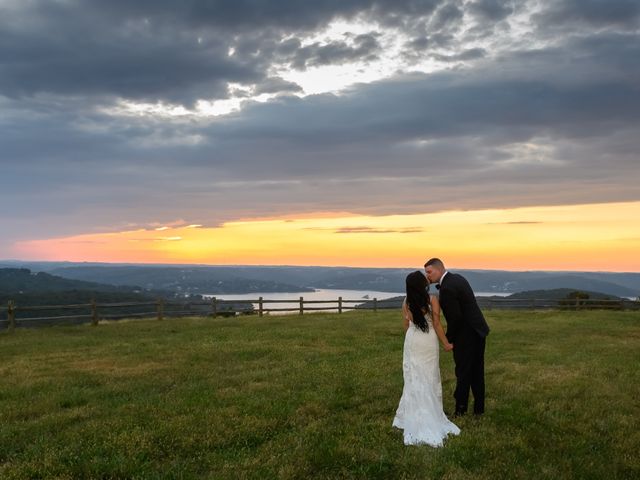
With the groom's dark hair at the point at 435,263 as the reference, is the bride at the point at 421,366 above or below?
below

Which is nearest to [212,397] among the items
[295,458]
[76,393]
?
[76,393]

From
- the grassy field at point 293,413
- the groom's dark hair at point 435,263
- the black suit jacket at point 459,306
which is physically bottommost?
the grassy field at point 293,413

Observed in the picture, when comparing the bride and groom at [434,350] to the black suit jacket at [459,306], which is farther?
the black suit jacket at [459,306]

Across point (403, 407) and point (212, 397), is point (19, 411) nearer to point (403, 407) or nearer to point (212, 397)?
point (212, 397)

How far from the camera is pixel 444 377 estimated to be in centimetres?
1295

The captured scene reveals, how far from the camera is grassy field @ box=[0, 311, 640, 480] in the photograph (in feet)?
22.5

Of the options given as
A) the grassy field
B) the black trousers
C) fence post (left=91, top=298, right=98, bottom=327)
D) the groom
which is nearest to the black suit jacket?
the groom

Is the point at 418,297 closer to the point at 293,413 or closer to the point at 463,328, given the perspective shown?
the point at 463,328

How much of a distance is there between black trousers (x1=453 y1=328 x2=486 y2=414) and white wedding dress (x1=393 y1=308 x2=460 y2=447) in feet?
2.78

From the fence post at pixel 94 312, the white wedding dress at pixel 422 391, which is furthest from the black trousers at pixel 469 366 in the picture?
the fence post at pixel 94 312

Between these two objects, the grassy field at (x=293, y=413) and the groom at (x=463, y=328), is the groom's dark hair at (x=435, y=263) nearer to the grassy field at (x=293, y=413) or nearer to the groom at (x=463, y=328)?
the groom at (x=463, y=328)

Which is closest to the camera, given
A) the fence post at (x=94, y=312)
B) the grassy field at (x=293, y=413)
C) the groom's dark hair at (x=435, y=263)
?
the grassy field at (x=293, y=413)

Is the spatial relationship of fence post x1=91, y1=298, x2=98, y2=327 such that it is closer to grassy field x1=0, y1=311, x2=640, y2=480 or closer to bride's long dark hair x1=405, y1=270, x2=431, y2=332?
grassy field x1=0, y1=311, x2=640, y2=480

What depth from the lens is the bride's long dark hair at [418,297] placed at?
8.05 metres
